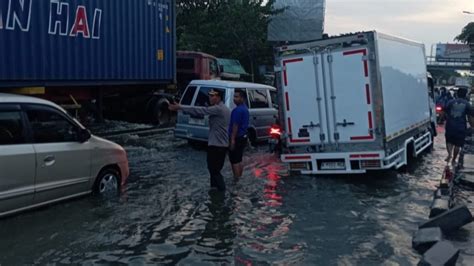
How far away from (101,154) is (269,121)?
7551 millimetres

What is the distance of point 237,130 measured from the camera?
30.0 feet

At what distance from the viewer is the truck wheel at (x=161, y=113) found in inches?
705

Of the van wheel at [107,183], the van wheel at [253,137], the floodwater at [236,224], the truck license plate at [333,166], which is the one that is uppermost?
the van wheel at [253,137]

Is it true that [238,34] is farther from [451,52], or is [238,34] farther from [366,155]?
[451,52]

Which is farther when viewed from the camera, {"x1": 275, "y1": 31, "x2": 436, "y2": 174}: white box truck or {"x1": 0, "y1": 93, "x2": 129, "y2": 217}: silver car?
{"x1": 275, "y1": 31, "x2": 436, "y2": 174}: white box truck

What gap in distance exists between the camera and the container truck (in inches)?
431

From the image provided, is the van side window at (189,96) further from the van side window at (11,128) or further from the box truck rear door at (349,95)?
the van side window at (11,128)

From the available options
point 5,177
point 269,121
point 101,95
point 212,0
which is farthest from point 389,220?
point 212,0

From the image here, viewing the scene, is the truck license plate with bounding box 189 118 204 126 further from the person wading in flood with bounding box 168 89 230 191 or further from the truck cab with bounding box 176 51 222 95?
the truck cab with bounding box 176 51 222 95

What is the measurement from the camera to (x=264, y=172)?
Answer: 1066 centimetres

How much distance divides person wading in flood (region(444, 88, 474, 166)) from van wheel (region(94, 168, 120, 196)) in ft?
22.4

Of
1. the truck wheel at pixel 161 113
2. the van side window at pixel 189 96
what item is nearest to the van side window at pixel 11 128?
the van side window at pixel 189 96

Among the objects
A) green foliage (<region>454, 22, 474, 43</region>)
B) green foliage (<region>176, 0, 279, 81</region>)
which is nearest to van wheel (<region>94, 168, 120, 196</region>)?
green foliage (<region>176, 0, 279, 81</region>)

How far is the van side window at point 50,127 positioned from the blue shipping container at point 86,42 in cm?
444
